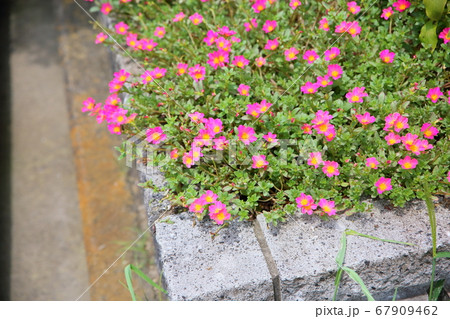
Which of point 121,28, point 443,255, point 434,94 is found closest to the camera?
point 443,255

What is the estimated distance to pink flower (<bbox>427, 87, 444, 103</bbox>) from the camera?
6.32ft

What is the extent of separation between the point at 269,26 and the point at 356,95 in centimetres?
61

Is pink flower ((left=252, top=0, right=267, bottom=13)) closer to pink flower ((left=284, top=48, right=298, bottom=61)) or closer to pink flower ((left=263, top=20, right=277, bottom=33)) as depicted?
pink flower ((left=263, top=20, right=277, bottom=33))

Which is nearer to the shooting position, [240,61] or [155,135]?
[155,135]

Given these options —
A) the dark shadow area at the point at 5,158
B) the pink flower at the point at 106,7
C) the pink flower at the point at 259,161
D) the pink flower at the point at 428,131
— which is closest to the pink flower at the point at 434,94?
the pink flower at the point at 428,131

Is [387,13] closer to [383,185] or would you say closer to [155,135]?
[383,185]

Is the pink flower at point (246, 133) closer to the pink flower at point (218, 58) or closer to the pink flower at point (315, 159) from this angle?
the pink flower at point (315, 159)

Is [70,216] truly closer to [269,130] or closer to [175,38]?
[175,38]

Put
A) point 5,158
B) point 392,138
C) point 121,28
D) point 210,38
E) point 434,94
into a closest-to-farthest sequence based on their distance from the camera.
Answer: point 392,138
point 434,94
point 210,38
point 121,28
point 5,158

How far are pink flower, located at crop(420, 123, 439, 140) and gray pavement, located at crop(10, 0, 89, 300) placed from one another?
82.3 inches

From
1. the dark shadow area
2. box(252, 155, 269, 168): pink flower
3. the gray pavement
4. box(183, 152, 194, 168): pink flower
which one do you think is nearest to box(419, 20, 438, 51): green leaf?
box(252, 155, 269, 168): pink flower

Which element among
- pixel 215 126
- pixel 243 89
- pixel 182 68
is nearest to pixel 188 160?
pixel 215 126

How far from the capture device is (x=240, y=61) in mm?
2145

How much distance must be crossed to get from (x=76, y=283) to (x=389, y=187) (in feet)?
7.27
